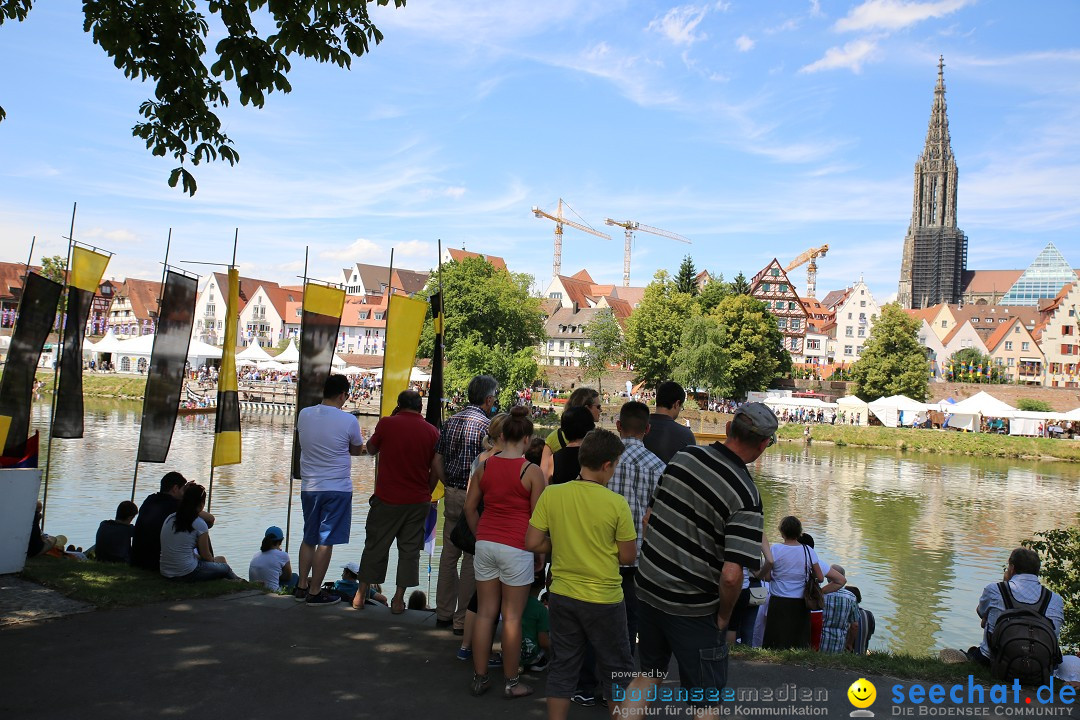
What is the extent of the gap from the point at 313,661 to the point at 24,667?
1.90 metres

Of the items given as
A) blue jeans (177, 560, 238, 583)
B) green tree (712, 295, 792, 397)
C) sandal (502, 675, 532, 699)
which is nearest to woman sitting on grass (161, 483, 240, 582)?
blue jeans (177, 560, 238, 583)

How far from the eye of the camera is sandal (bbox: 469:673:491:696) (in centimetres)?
557

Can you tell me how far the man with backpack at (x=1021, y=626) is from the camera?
593cm

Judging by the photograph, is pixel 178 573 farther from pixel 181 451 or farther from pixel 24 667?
pixel 181 451

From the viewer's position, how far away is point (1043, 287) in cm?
14712

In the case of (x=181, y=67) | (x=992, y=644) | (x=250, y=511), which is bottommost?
(x=250, y=511)

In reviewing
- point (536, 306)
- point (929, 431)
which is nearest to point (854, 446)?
point (929, 431)

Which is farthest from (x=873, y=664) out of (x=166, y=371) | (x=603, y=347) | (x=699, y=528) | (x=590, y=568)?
(x=603, y=347)

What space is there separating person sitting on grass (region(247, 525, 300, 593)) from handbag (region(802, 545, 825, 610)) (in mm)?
5132

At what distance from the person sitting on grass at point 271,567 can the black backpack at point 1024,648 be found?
256 inches

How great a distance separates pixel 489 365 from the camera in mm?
59219

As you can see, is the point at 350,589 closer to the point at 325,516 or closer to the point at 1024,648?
the point at 325,516

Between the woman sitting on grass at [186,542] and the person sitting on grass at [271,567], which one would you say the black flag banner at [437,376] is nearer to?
the person sitting on grass at [271,567]

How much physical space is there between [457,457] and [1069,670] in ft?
16.7
